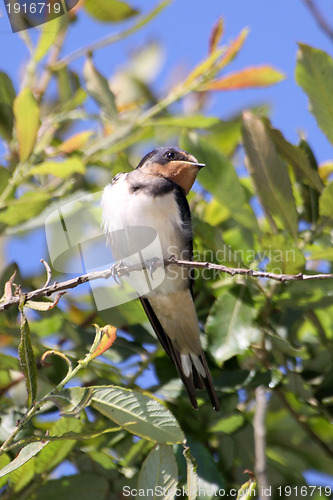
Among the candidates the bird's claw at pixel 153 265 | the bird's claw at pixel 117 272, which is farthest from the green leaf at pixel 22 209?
the bird's claw at pixel 153 265

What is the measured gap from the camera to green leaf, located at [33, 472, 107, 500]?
2594mm

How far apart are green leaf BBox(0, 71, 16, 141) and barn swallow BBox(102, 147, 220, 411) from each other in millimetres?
568

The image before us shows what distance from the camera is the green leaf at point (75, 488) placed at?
259cm

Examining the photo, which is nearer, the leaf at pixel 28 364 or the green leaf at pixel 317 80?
the leaf at pixel 28 364

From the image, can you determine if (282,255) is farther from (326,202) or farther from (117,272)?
(117,272)

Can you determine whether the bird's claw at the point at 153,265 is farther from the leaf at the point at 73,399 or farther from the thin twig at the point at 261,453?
the leaf at the point at 73,399

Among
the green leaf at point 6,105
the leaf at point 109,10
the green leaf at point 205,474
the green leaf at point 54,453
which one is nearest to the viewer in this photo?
the green leaf at point 54,453

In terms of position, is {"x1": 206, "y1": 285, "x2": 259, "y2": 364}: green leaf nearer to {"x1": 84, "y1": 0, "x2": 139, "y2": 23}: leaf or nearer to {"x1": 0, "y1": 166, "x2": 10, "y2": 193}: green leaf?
{"x1": 0, "y1": 166, "x2": 10, "y2": 193}: green leaf

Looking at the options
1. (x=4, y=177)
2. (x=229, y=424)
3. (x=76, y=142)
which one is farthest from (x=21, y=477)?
(x=76, y=142)

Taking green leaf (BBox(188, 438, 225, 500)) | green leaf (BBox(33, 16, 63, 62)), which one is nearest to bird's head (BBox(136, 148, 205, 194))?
green leaf (BBox(33, 16, 63, 62))

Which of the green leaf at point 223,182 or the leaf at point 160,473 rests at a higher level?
the green leaf at point 223,182

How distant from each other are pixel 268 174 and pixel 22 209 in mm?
959

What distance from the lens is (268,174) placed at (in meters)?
2.74

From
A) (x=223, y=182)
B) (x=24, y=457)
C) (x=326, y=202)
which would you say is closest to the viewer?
(x=24, y=457)
